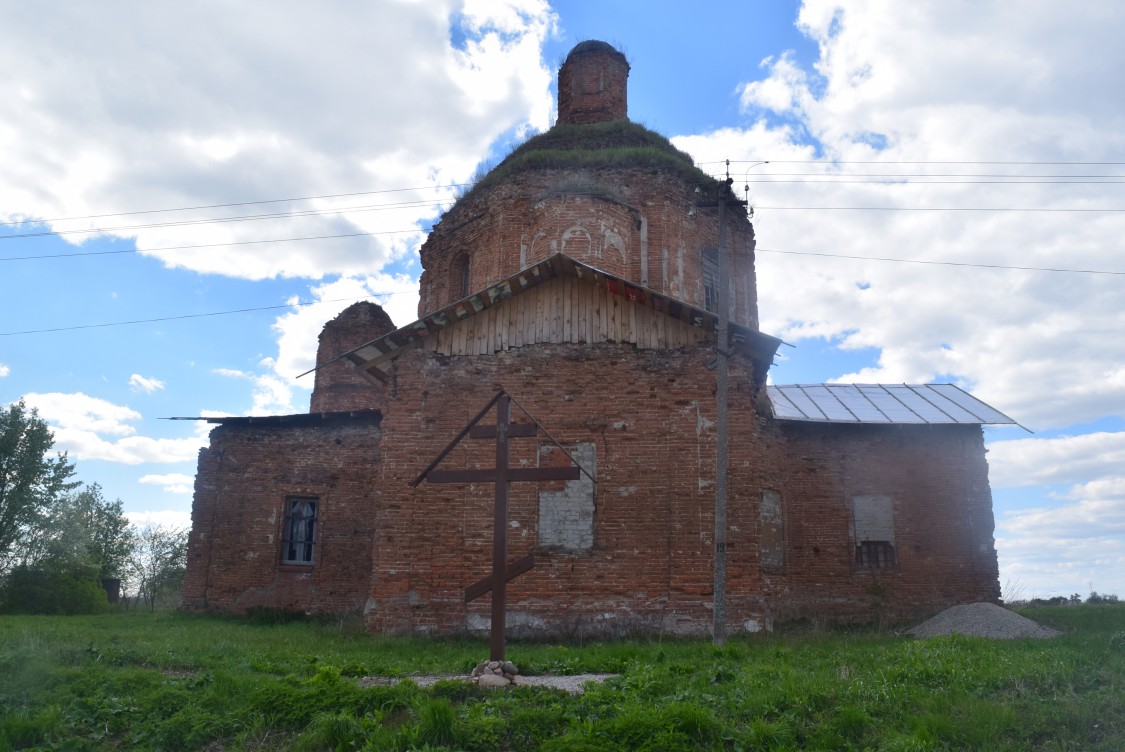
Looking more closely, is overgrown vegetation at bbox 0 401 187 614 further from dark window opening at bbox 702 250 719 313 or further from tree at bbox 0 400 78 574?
dark window opening at bbox 702 250 719 313

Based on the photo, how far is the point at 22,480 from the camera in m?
29.0

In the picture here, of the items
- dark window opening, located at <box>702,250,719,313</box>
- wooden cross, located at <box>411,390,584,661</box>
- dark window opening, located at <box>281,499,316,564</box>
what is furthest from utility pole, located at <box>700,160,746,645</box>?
dark window opening, located at <box>281,499,316,564</box>

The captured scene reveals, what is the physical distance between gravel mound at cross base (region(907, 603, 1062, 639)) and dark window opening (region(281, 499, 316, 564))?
12.5 meters

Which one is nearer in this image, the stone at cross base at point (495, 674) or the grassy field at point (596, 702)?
the grassy field at point (596, 702)

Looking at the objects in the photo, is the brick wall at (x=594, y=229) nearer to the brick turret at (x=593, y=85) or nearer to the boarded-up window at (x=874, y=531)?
the brick turret at (x=593, y=85)

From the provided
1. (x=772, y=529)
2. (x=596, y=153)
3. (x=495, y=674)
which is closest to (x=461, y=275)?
(x=596, y=153)

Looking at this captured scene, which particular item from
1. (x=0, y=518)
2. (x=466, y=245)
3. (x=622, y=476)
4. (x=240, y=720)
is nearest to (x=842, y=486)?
(x=622, y=476)

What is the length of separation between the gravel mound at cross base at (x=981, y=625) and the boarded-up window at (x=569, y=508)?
5.91 m

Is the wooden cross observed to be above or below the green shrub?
above

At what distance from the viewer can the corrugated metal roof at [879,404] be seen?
57.2 ft

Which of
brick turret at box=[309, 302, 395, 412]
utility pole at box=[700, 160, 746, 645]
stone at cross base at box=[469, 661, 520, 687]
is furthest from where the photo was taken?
brick turret at box=[309, 302, 395, 412]

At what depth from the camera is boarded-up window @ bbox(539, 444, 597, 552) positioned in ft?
38.8

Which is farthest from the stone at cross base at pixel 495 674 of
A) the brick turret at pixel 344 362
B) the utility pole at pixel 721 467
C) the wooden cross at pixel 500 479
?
the brick turret at pixel 344 362

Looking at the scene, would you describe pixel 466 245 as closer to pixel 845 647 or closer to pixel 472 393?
pixel 472 393
